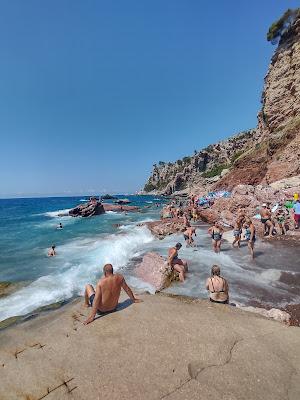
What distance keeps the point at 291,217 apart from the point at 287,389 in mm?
16265

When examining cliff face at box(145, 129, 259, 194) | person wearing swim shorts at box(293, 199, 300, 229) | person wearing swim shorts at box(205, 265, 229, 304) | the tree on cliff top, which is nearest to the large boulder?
person wearing swim shorts at box(293, 199, 300, 229)

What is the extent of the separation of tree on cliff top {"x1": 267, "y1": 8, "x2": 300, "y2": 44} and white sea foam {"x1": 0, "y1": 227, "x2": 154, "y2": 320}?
35.1 meters

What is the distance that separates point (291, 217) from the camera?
1869cm

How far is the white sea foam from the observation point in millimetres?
11812

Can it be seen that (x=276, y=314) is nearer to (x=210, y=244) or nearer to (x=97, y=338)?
(x=97, y=338)

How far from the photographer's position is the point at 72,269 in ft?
54.8

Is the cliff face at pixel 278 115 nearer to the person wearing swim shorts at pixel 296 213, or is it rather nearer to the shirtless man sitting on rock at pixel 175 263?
the person wearing swim shorts at pixel 296 213

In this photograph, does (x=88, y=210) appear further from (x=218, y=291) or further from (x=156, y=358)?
(x=156, y=358)

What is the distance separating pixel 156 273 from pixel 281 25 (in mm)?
43651

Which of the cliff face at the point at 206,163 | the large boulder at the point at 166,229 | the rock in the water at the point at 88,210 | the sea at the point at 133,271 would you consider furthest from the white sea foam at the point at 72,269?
the cliff face at the point at 206,163

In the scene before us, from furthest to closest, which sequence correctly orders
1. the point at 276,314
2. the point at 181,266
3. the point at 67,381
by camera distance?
the point at 181,266, the point at 276,314, the point at 67,381

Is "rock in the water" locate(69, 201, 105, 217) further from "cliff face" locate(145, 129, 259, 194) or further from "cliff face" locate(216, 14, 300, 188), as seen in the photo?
"cliff face" locate(145, 129, 259, 194)

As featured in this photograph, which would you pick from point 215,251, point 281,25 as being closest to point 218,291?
point 215,251

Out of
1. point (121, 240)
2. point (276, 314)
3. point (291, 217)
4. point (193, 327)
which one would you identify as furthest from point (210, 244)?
point (193, 327)
